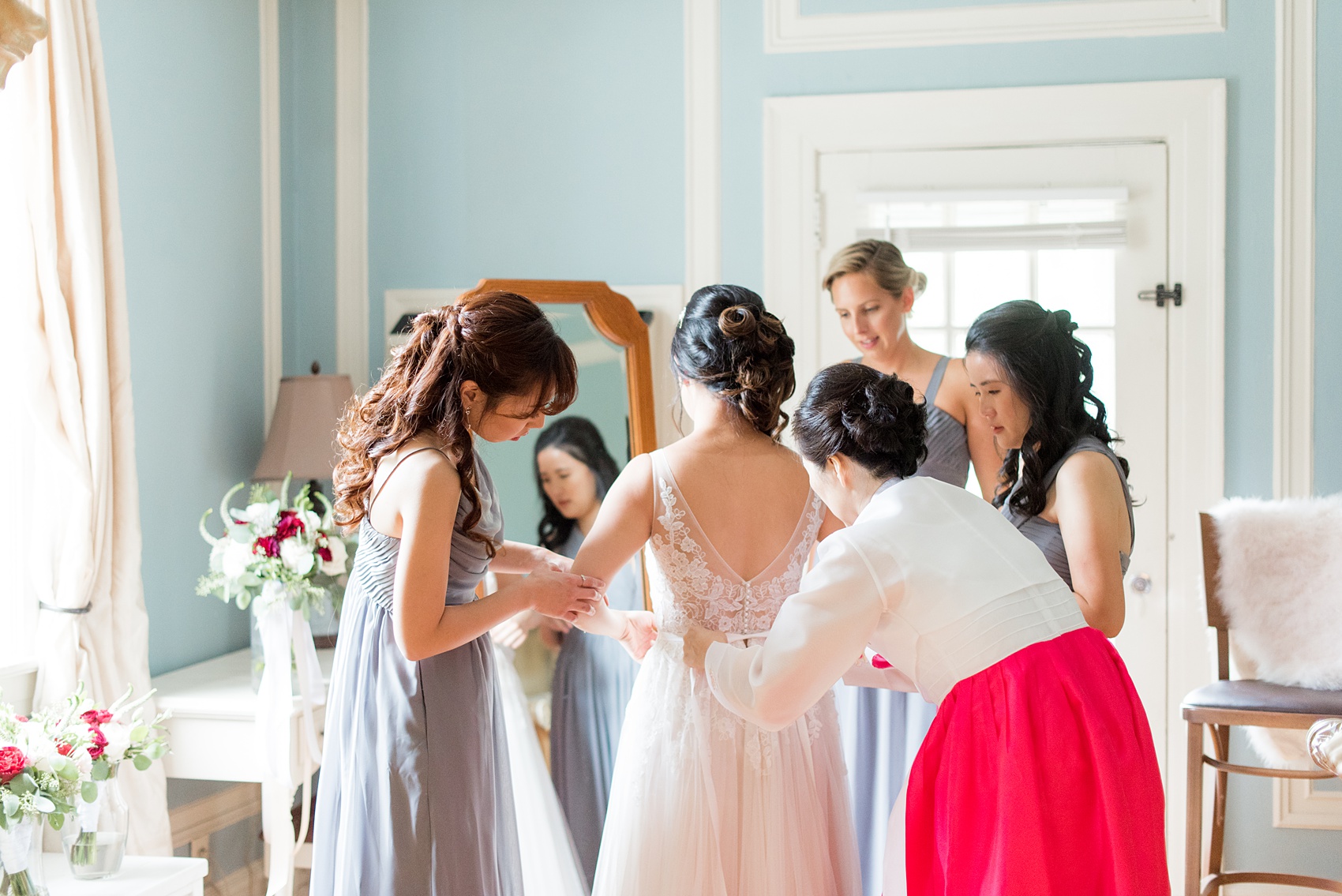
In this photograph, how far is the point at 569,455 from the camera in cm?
293

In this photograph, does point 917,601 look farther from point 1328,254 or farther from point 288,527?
point 1328,254

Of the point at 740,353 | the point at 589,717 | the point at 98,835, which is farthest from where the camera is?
the point at 589,717

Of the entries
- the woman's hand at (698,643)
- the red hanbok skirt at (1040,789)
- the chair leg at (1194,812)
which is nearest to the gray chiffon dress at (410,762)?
the woman's hand at (698,643)

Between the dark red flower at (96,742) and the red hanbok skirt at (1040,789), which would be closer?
the red hanbok skirt at (1040,789)

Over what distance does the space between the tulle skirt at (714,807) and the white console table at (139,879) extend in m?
0.86

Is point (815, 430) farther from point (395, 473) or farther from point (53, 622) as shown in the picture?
point (53, 622)

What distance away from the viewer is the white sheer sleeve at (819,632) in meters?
1.43

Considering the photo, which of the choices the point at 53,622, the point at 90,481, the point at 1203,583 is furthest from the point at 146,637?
the point at 1203,583

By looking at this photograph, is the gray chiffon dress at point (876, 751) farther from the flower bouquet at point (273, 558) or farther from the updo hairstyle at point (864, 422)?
the flower bouquet at point (273, 558)

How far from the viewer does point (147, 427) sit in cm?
277

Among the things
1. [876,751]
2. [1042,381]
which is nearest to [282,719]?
[876,751]

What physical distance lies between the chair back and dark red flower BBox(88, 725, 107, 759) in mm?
2420

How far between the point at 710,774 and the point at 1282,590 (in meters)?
1.68

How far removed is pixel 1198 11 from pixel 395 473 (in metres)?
2.63
